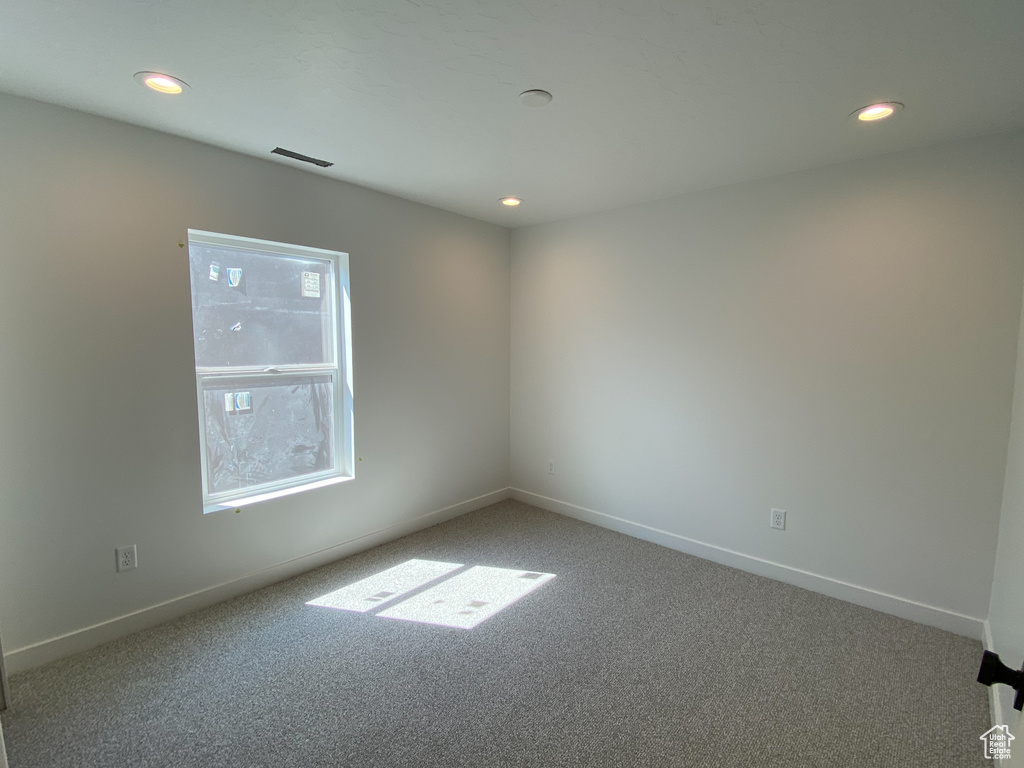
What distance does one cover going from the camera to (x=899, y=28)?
154 cm

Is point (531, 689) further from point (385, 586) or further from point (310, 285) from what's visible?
point (310, 285)

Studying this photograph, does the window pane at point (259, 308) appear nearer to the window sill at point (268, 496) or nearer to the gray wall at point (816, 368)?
the window sill at point (268, 496)

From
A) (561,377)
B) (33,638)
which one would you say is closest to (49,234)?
(33,638)

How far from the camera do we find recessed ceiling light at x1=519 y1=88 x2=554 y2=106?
1.96 meters

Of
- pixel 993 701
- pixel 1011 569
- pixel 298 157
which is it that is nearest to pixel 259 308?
pixel 298 157

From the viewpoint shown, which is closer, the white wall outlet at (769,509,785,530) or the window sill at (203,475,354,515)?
the window sill at (203,475,354,515)

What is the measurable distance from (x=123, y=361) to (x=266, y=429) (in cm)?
84

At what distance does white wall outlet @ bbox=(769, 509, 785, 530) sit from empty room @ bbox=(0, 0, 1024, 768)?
0.04 m

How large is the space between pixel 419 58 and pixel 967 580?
350cm

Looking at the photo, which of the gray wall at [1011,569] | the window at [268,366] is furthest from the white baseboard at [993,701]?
the window at [268,366]

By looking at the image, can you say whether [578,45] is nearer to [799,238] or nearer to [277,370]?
[799,238]

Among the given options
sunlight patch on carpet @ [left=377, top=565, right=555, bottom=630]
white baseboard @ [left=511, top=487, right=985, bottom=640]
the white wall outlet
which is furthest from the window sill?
the white wall outlet

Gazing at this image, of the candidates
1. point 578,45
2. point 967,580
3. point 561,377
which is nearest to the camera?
point 578,45

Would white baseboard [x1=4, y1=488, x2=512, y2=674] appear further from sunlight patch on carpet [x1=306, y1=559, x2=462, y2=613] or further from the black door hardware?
the black door hardware
